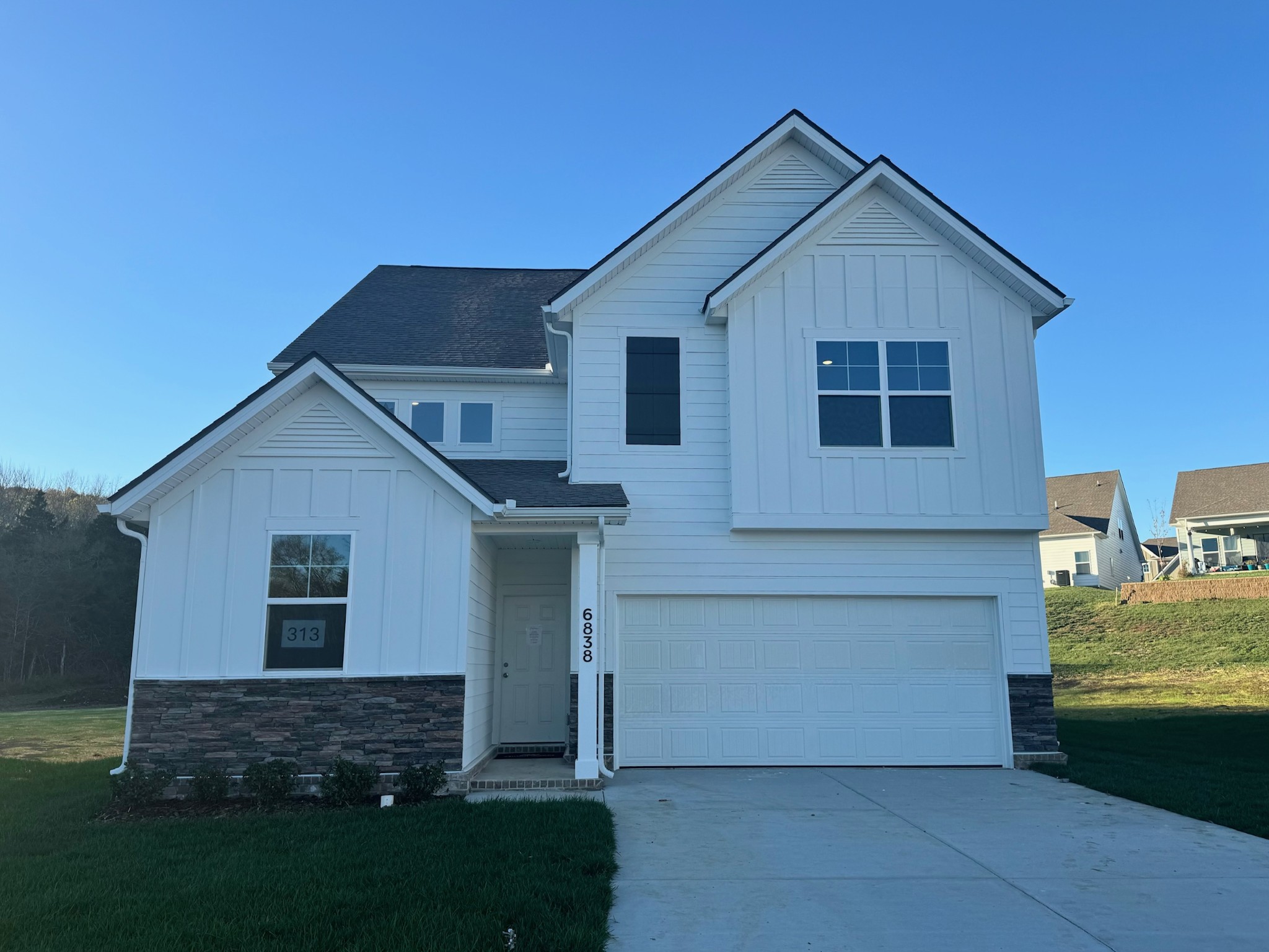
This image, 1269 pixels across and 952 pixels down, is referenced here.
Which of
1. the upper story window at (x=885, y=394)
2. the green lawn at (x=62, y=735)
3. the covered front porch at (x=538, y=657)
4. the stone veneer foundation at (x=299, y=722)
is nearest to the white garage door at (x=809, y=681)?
the covered front porch at (x=538, y=657)

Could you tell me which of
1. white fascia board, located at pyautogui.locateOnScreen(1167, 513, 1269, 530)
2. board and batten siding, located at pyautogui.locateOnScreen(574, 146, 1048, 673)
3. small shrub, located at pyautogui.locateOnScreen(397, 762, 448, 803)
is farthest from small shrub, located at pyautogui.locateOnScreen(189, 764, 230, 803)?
white fascia board, located at pyautogui.locateOnScreen(1167, 513, 1269, 530)

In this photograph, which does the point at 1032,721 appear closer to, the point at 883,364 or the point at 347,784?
the point at 883,364

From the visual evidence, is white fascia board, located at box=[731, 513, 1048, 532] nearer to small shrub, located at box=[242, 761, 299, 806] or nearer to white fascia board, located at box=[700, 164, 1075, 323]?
white fascia board, located at box=[700, 164, 1075, 323]

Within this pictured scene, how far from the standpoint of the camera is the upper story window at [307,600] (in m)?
9.74

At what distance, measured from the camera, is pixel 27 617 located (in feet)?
110

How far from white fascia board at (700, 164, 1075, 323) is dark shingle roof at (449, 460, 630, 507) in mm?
3103

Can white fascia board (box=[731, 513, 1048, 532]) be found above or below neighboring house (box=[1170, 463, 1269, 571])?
below

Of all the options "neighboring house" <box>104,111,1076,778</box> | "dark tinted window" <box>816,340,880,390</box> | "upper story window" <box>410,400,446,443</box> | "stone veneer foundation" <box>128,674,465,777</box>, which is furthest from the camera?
"upper story window" <box>410,400,446,443</box>

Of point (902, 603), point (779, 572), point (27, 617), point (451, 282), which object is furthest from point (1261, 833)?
point (27, 617)

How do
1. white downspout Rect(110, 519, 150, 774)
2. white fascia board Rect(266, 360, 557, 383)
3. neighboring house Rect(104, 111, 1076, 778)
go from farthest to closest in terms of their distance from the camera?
white fascia board Rect(266, 360, 557, 383), neighboring house Rect(104, 111, 1076, 778), white downspout Rect(110, 519, 150, 774)

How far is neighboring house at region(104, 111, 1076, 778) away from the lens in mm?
9938

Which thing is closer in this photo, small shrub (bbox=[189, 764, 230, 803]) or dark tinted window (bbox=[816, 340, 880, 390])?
small shrub (bbox=[189, 764, 230, 803])

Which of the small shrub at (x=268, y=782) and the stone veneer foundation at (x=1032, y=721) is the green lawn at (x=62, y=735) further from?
the stone veneer foundation at (x=1032, y=721)

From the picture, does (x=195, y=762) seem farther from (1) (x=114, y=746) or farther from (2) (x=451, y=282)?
(2) (x=451, y=282)
